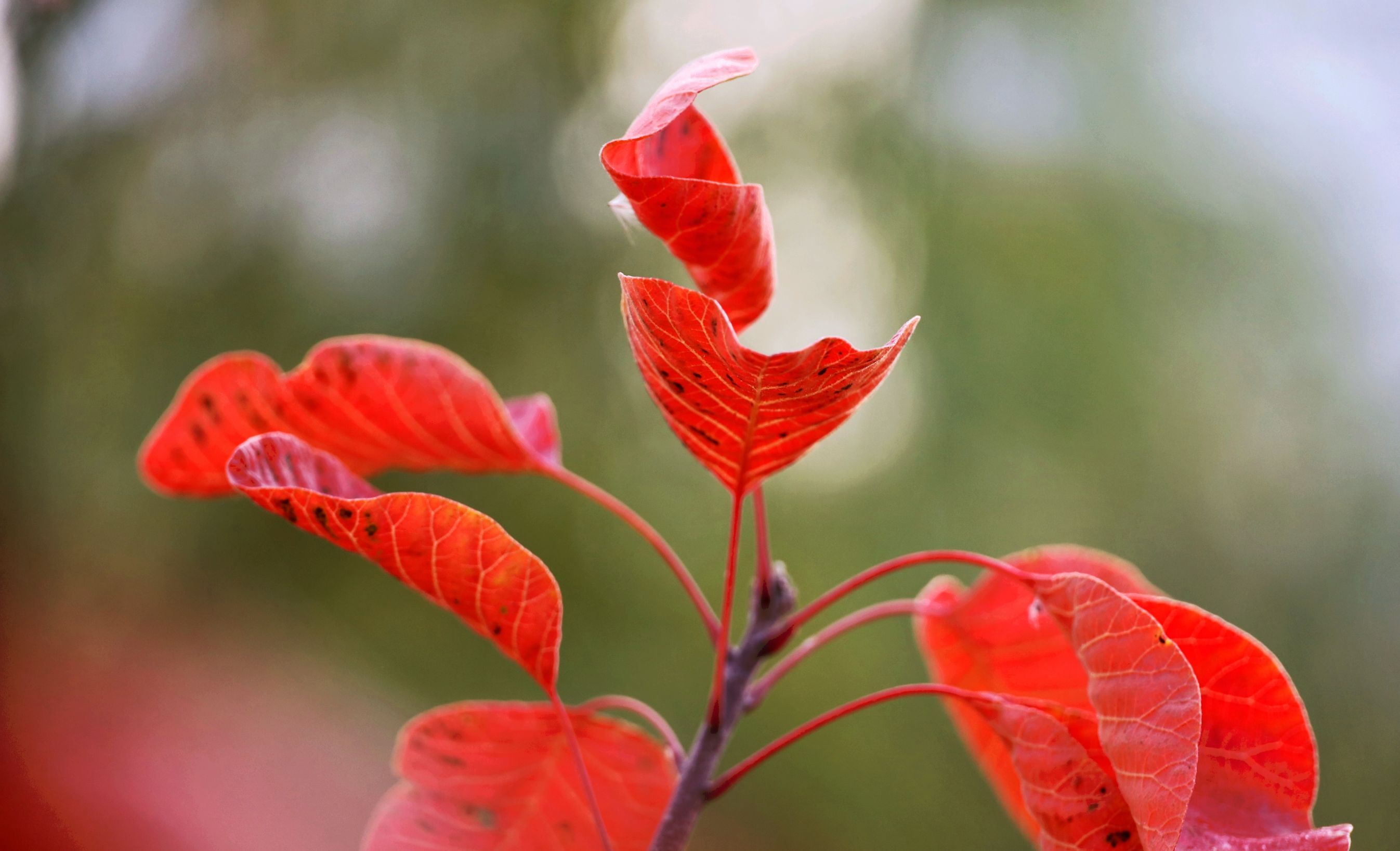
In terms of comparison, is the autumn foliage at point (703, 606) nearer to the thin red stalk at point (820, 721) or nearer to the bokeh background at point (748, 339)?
the thin red stalk at point (820, 721)

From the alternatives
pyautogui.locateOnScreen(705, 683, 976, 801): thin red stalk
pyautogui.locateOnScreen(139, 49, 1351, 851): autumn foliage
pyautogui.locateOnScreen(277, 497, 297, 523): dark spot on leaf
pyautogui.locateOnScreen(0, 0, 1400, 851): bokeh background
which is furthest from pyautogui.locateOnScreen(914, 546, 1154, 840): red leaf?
pyautogui.locateOnScreen(0, 0, 1400, 851): bokeh background

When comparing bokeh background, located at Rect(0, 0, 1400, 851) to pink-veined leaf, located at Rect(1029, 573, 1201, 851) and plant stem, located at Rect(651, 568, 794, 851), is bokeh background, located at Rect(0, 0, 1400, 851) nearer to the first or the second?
plant stem, located at Rect(651, 568, 794, 851)

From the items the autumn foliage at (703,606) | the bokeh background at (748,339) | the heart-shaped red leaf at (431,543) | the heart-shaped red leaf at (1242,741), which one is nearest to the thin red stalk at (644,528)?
the autumn foliage at (703,606)

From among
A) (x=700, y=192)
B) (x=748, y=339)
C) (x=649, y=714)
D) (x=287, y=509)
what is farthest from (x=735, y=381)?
(x=748, y=339)

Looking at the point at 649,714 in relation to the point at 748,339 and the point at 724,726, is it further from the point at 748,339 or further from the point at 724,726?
the point at 748,339

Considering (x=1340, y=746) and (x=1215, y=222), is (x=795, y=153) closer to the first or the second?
(x=1215, y=222)
